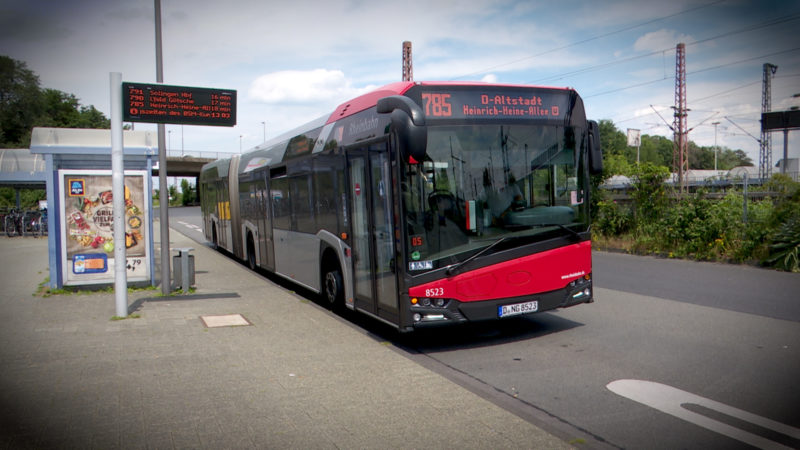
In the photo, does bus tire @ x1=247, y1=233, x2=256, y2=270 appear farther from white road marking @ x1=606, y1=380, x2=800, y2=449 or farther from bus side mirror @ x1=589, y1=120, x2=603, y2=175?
white road marking @ x1=606, y1=380, x2=800, y2=449

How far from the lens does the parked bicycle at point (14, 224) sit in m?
30.8

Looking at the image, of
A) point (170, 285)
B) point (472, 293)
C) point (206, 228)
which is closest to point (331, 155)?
point (472, 293)

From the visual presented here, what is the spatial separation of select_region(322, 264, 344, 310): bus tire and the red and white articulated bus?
0.63 metres

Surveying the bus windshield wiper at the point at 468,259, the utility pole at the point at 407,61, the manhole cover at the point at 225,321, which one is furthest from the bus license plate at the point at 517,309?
the utility pole at the point at 407,61

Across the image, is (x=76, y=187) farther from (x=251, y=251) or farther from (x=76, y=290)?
(x=251, y=251)

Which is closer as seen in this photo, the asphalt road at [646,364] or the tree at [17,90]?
the asphalt road at [646,364]

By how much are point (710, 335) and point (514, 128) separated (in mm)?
3448

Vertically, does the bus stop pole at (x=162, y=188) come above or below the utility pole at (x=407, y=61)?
below

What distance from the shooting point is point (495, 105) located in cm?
714

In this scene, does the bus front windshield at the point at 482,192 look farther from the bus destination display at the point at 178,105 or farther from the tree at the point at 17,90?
the bus destination display at the point at 178,105

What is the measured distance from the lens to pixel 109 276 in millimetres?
11758

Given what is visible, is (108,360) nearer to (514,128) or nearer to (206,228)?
(514,128)

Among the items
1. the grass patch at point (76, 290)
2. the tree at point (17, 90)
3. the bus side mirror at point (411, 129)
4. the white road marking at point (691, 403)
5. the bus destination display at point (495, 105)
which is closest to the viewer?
the white road marking at point (691, 403)

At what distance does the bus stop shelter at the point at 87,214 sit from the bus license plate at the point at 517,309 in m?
7.77
